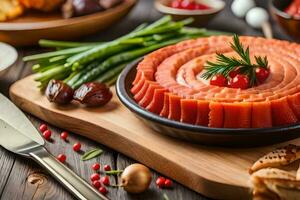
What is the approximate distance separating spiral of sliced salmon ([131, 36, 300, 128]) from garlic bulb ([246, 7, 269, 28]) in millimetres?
1163

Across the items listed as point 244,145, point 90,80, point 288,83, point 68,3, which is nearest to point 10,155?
point 90,80

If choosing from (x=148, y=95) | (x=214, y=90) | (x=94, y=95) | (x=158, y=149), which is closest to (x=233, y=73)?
(x=214, y=90)

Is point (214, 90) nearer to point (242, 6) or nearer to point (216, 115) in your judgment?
point (216, 115)

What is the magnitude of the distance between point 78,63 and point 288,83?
1.27 metres

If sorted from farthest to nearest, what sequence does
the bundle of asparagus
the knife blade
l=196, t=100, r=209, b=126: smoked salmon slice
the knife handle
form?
the bundle of asparagus
the knife blade
l=196, t=100, r=209, b=126: smoked salmon slice
the knife handle

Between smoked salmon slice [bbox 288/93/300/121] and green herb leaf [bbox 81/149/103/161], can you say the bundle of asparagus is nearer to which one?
Answer: green herb leaf [bbox 81/149/103/161]

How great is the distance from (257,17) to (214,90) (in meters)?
1.80

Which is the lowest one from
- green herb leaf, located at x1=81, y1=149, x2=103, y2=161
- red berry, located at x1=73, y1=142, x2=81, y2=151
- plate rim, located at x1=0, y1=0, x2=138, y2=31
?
green herb leaf, located at x1=81, y1=149, x2=103, y2=161

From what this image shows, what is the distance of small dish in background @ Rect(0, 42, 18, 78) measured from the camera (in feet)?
Answer: 12.4

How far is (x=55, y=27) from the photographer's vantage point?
14.7 ft

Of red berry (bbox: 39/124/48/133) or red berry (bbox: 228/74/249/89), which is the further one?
red berry (bbox: 39/124/48/133)

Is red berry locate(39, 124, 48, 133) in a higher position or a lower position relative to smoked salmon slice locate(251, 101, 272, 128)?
lower

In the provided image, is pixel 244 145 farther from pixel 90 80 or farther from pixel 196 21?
pixel 196 21

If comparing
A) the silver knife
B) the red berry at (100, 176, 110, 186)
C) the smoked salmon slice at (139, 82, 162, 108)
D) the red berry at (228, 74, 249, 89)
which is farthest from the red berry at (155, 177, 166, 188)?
the red berry at (228, 74, 249, 89)
